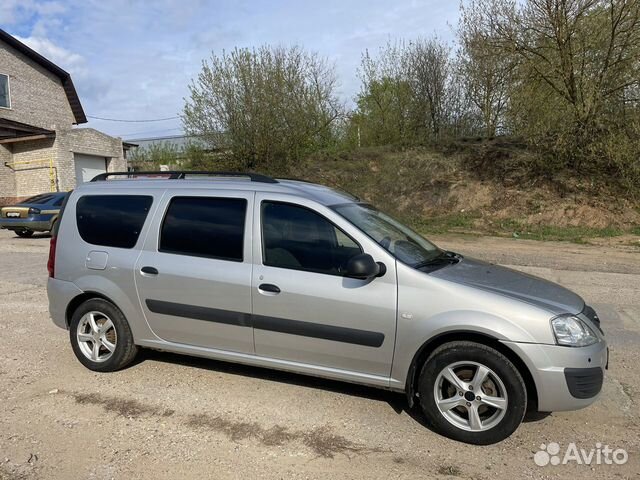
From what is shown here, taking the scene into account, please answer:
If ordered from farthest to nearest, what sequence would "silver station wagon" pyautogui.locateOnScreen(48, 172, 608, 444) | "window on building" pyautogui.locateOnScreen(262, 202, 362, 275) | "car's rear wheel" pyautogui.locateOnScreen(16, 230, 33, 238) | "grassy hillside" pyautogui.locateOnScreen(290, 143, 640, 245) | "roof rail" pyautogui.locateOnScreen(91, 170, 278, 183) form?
1. "car's rear wheel" pyautogui.locateOnScreen(16, 230, 33, 238)
2. "grassy hillside" pyautogui.locateOnScreen(290, 143, 640, 245)
3. "roof rail" pyautogui.locateOnScreen(91, 170, 278, 183)
4. "window on building" pyautogui.locateOnScreen(262, 202, 362, 275)
5. "silver station wagon" pyautogui.locateOnScreen(48, 172, 608, 444)

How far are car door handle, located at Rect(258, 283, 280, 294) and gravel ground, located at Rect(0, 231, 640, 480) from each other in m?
0.90

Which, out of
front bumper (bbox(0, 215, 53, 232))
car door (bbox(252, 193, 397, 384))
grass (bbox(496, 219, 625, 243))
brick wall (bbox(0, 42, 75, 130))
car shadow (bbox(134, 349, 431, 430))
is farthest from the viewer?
brick wall (bbox(0, 42, 75, 130))

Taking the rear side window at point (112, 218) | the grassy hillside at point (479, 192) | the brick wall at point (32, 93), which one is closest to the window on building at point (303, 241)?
the rear side window at point (112, 218)

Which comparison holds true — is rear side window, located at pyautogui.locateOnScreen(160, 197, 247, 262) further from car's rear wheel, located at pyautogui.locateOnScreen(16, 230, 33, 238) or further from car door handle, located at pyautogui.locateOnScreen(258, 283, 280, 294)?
car's rear wheel, located at pyautogui.locateOnScreen(16, 230, 33, 238)

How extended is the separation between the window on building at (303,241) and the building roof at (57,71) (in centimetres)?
3142

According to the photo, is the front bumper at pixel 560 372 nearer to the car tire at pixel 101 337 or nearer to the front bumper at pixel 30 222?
the car tire at pixel 101 337

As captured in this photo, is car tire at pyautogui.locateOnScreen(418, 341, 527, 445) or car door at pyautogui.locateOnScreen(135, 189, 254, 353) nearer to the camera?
car tire at pyautogui.locateOnScreen(418, 341, 527, 445)

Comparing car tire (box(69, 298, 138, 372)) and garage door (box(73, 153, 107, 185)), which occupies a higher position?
garage door (box(73, 153, 107, 185))

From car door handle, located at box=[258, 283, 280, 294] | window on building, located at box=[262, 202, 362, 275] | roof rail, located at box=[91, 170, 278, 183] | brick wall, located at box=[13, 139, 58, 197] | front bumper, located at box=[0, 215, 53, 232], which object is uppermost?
brick wall, located at box=[13, 139, 58, 197]

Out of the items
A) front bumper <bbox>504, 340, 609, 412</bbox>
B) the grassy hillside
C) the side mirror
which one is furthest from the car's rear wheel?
front bumper <bbox>504, 340, 609, 412</bbox>

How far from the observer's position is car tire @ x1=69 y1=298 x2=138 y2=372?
4398mm

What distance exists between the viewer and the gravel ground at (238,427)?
2.99 metres

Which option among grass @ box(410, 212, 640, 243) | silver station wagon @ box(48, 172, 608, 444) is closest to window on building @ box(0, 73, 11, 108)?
grass @ box(410, 212, 640, 243)

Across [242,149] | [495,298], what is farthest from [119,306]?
[242,149]
